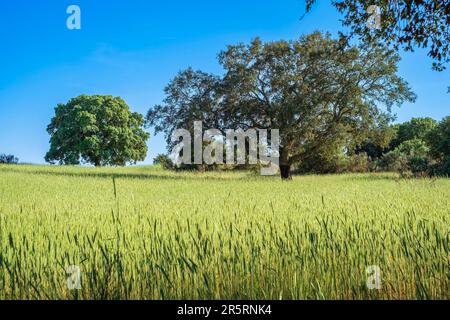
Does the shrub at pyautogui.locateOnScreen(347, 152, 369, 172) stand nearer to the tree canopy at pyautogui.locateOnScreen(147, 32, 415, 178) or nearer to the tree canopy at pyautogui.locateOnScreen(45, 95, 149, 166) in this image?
the tree canopy at pyautogui.locateOnScreen(147, 32, 415, 178)

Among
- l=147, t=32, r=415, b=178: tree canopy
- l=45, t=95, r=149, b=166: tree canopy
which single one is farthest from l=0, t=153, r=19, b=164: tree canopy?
l=147, t=32, r=415, b=178: tree canopy

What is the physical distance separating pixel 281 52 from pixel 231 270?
24.1 meters

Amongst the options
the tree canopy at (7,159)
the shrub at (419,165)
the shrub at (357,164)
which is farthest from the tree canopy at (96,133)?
the shrub at (419,165)

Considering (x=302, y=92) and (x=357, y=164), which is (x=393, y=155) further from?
(x=302, y=92)

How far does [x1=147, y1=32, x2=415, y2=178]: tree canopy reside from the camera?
2591 centimetres

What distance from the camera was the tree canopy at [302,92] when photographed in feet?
85.0

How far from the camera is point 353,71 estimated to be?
87.2 ft

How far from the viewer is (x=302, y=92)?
1006 inches

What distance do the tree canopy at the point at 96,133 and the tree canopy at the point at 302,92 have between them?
20.5 metres

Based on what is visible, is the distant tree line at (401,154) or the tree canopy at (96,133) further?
the tree canopy at (96,133)

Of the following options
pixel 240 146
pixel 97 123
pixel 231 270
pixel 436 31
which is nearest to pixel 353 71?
pixel 240 146

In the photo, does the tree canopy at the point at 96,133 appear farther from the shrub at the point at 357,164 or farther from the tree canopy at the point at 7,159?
the shrub at the point at 357,164
